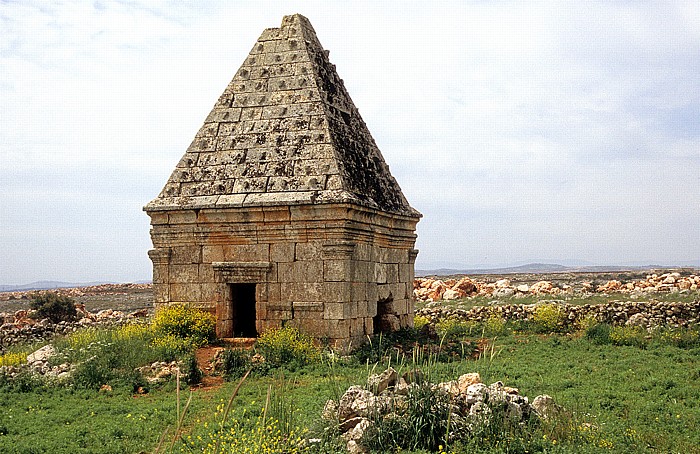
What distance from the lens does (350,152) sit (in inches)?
515

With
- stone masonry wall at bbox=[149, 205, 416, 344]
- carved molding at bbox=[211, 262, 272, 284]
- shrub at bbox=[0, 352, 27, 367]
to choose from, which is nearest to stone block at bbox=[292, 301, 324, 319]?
stone masonry wall at bbox=[149, 205, 416, 344]

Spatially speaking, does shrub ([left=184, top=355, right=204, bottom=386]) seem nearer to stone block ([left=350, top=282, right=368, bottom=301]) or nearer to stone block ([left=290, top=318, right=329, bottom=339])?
stone block ([left=290, top=318, right=329, bottom=339])

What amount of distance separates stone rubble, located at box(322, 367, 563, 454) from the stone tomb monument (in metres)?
4.58

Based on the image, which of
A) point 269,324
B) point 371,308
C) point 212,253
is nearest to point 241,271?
point 212,253

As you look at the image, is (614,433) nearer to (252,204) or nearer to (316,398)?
(316,398)

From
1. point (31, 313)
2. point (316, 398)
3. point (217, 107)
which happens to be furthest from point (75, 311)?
point (316, 398)

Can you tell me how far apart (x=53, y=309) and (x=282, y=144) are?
1567 cm

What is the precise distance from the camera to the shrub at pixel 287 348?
1099cm

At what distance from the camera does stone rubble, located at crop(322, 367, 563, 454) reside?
6.77 m

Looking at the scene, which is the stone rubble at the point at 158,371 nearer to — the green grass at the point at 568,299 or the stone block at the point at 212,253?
the stone block at the point at 212,253

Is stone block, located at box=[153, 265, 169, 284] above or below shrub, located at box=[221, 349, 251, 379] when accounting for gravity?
above

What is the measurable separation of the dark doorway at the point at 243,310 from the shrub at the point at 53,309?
40.5 ft

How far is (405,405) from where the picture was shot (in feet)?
22.7

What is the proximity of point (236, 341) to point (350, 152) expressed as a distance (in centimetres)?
377
